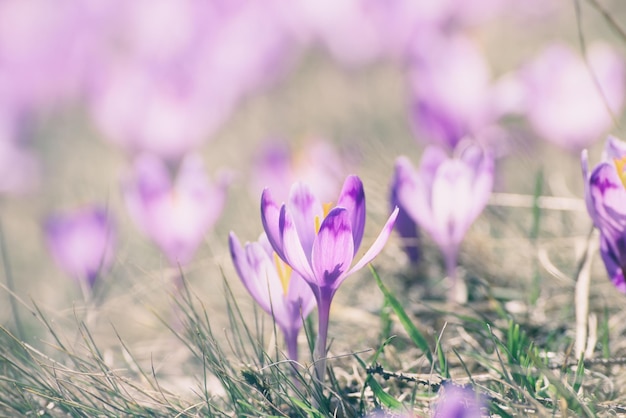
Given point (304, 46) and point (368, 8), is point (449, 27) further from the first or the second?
point (304, 46)

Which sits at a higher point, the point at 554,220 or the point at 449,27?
the point at 449,27

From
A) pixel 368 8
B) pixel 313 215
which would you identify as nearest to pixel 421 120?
pixel 313 215

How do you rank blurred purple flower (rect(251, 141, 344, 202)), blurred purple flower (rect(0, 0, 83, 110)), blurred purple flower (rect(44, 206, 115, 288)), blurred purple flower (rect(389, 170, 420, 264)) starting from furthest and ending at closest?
blurred purple flower (rect(0, 0, 83, 110)) < blurred purple flower (rect(251, 141, 344, 202)) < blurred purple flower (rect(44, 206, 115, 288)) < blurred purple flower (rect(389, 170, 420, 264))

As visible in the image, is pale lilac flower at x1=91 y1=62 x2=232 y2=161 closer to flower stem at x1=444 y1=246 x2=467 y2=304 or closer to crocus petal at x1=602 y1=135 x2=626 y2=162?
flower stem at x1=444 y1=246 x2=467 y2=304

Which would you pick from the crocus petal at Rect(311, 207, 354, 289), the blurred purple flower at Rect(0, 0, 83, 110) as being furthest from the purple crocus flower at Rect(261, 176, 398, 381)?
the blurred purple flower at Rect(0, 0, 83, 110)

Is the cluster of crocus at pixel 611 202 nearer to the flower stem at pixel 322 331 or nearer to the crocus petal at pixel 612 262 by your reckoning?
the crocus petal at pixel 612 262

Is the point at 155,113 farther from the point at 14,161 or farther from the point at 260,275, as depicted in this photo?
the point at 260,275

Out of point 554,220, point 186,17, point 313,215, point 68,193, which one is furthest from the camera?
point 186,17
